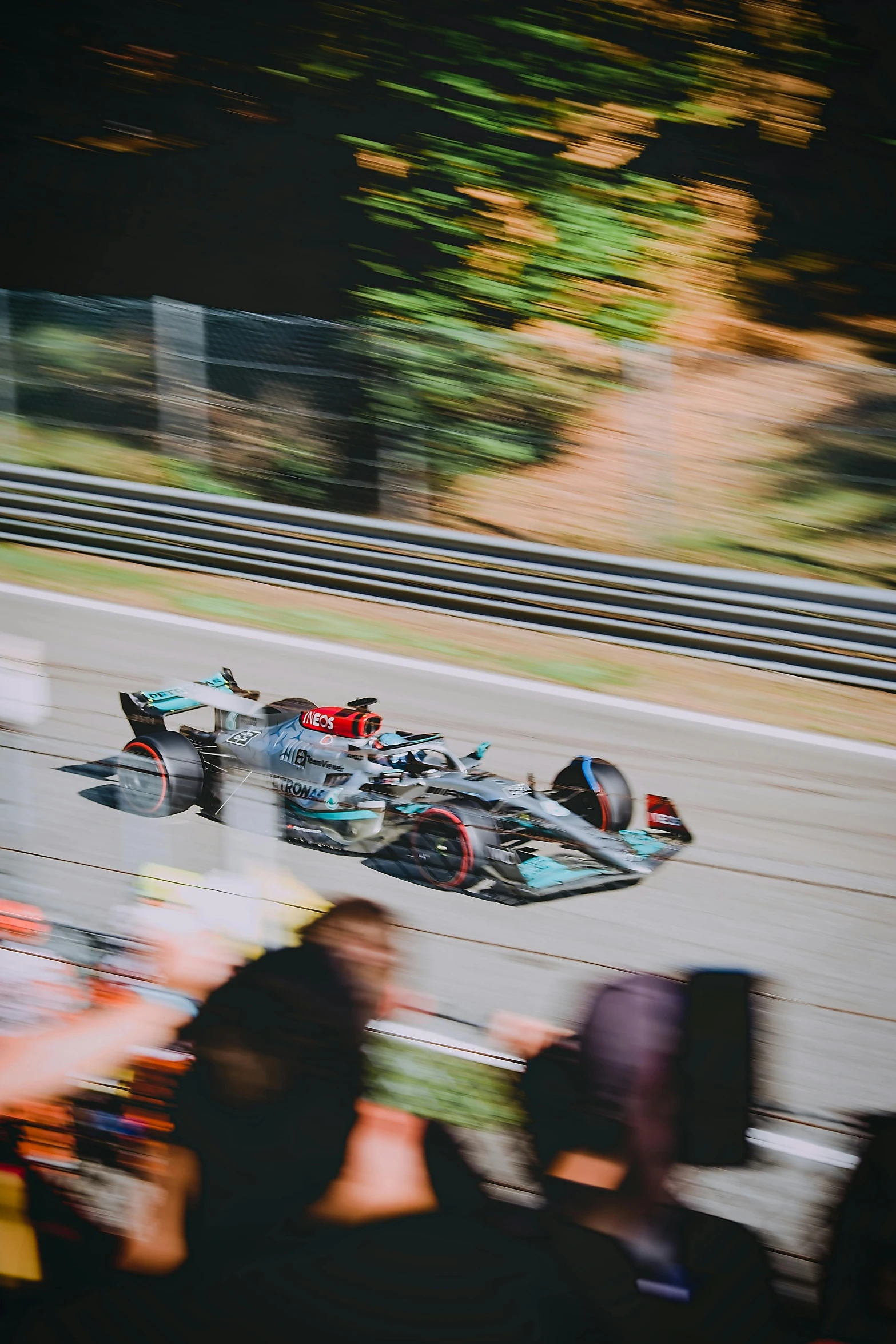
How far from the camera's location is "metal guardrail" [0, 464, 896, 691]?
152 cm

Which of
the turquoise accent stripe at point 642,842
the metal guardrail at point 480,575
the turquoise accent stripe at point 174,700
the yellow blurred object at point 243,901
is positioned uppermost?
the metal guardrail at point 480,575

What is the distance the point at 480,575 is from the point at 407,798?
65 cm

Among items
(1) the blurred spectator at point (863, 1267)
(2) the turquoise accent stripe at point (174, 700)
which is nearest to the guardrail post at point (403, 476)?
(2) the turquoise accent stripe at point (174, 700)

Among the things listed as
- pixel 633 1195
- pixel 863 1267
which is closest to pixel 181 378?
pixel 633 1195

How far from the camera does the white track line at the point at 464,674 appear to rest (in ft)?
4.65

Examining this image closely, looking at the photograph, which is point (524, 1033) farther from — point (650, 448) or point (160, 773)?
point (650, 448)

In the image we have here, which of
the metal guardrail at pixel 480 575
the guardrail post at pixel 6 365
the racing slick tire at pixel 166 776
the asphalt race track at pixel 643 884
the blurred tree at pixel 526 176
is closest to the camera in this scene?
the asphalt race track at pixel 643 884

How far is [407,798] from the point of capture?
3.87ft

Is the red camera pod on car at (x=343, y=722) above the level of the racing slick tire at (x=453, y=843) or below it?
above

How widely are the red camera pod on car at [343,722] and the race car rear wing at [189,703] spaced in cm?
9

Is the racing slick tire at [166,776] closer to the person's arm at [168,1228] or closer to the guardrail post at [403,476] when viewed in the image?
the person's arm at [168,1228]

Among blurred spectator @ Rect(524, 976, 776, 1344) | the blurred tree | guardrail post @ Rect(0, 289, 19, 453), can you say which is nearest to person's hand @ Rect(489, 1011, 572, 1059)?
blurred spectator @ Rect(524, 976, 776, 1344)

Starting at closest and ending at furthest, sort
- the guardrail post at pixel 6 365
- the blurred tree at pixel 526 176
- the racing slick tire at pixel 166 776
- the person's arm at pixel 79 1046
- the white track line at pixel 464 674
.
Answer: the person's arm at pixel 79 1046, the racing slick tire at pixel 166 776, the white track line at pixel 464 674, the blurred tree at pixel 526 176, the guardrail post at pixel 6 365

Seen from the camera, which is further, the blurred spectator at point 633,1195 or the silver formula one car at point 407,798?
the silver formula one car at point 407,798
